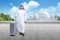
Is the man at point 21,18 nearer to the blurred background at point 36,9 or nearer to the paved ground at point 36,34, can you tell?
the paved ground at point 36,34

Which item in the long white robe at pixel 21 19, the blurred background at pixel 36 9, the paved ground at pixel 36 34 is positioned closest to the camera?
the paved ground at pixel 36 34

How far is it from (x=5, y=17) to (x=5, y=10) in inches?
54.0

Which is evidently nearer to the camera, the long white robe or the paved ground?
the paved ground

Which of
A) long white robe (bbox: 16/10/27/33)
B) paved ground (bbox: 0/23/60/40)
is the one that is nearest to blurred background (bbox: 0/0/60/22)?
paved ground (bbox: 0/23/60/40)

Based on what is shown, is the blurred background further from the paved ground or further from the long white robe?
the long white robe

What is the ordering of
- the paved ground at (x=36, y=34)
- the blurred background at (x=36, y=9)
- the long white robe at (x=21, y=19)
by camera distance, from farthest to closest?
the blurred background at (x=36, y=9) → the long white robe at (x=21, y=19) → the paved ground at (x=36, y=34)

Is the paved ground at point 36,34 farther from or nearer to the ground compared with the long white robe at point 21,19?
nearer to the ground

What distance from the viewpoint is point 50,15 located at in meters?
24.4

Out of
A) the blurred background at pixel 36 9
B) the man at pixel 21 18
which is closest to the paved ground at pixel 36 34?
the man at pixel 21 18

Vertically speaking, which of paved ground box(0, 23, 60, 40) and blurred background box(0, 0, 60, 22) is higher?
blurred background box(0, 0, 60, 22)

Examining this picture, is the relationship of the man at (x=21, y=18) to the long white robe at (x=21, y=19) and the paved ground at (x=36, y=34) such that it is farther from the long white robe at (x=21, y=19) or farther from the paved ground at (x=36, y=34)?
the paved ground at (x=36, y=34)

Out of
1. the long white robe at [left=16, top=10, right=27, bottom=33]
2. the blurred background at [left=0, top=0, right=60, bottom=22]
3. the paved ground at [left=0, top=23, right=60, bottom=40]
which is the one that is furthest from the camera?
the blurred background at [left=0, top=0, right=60, bottom=22]

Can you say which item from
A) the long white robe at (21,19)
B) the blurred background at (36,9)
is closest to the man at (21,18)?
the long white robe at (21,19)

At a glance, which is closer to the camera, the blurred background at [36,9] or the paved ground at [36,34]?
the paved ground at [36,34]
